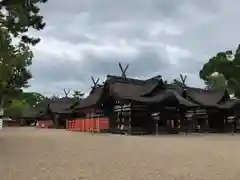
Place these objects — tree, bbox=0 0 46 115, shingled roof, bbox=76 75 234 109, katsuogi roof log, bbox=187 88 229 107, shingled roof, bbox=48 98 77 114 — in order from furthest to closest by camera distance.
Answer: shingled roof, bbox=48 98 77 114 → katsuogi roof log, bbox=187 88 229 107 → shingled roof, bbox=76 75 234 109 → tree, bbox=0 0 46 115

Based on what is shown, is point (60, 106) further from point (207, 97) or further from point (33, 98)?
point (33, 98)

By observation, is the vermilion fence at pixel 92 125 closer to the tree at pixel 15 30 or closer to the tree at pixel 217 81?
the tree at pixel 15 30

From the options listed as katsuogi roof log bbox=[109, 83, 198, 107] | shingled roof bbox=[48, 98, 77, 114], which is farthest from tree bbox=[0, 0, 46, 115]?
shingled roof bbox=[48, 98, 77, 114]

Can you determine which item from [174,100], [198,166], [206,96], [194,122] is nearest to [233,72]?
[206,96]

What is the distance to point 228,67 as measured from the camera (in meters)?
48.3

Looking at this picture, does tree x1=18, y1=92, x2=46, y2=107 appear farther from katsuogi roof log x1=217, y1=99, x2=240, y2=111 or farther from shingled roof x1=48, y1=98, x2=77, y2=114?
katsuogi roof log x1=217, y1=99, x2=240, y2=111

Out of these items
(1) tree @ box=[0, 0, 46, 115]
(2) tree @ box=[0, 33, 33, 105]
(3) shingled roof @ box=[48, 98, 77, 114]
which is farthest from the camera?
(3) shingled roof @ box=[48, 98, 77, 114]

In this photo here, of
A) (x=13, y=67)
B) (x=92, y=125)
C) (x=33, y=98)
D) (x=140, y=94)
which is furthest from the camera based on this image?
(x=33, y=98)

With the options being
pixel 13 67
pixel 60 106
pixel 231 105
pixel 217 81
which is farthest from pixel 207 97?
pixel 60 106

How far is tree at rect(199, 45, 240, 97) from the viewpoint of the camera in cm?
4669

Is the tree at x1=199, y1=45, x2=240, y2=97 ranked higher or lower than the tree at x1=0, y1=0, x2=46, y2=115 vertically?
higher

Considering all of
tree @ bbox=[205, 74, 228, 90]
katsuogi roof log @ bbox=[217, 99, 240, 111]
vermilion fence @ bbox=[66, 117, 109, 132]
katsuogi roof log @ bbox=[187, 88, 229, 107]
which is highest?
tree @ bbox=[205, 74, 228, 90]

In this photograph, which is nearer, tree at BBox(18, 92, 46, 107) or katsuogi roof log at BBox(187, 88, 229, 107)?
katsuogi roof log at BBox(187, 88, 229, 107)

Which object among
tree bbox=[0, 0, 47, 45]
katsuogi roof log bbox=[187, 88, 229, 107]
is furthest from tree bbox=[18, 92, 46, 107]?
tree bbox=[0, 0, 47, 45]
